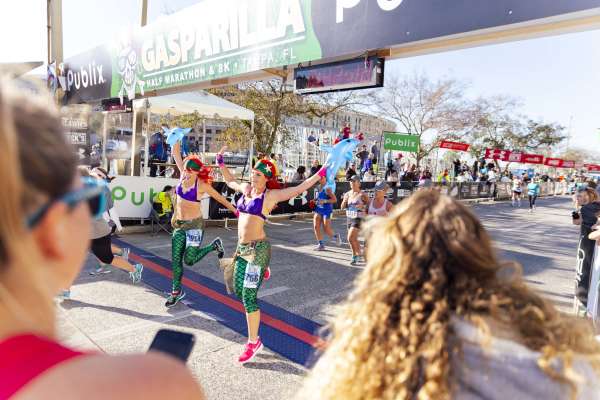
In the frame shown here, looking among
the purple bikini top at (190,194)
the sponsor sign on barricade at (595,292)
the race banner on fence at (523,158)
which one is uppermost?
the race banner on fence at (523,158)

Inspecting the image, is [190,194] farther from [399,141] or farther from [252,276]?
[399,141]

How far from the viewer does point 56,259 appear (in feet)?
2.17

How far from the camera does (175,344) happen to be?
3.08ft

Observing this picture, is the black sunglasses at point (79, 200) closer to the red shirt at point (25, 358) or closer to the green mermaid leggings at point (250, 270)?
the red shirt at point (25, 358)

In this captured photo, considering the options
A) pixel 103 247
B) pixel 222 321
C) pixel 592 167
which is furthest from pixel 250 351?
pixel 592 167

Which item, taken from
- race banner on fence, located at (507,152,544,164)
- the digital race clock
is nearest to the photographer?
the digital race clock

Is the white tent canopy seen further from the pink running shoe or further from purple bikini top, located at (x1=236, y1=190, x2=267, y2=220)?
the pink running shoe

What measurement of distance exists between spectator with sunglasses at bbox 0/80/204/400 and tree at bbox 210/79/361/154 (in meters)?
18.4

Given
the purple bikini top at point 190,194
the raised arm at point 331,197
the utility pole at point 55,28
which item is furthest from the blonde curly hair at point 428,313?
the utility pole at point 55,28

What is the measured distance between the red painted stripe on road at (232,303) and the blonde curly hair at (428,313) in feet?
8.05

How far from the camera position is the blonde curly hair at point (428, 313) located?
41.2 inches

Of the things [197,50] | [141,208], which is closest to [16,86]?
[197,50]

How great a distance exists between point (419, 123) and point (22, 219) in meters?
26.8

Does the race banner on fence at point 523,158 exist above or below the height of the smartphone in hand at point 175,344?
above
